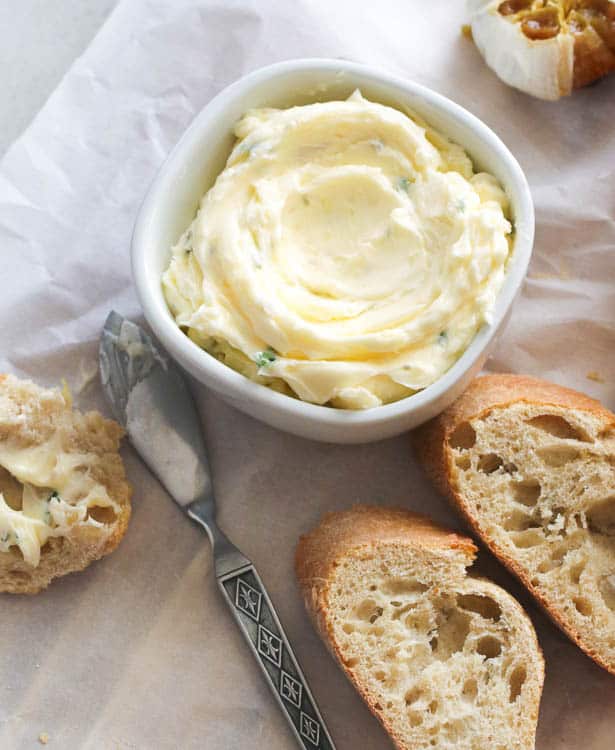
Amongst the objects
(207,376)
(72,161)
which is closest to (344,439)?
(207,376)

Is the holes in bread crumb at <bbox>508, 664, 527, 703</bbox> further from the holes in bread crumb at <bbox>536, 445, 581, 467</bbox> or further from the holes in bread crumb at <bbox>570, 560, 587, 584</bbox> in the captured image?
the holes in bread crumb at <bbox>536, 445, 581, 467</bbox>

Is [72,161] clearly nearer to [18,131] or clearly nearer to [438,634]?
[18,131]

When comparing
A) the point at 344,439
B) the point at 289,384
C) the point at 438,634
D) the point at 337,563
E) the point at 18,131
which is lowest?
the point at 438,634

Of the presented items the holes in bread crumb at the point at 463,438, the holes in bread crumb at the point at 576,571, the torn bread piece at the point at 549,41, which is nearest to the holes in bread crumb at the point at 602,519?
the holes in bread crumb at the point at 576,571

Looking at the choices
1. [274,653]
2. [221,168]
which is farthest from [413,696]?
[221,168]

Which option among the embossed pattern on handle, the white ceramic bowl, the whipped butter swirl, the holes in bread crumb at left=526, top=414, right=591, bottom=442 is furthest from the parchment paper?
the whipped butter swirl

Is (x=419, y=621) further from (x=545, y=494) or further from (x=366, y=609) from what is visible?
(x=545, y=494)

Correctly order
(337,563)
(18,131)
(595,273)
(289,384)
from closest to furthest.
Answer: (289,384) → (337,563) → (595,273) → (18,131)

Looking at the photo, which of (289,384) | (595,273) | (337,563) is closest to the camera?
(289,384)
